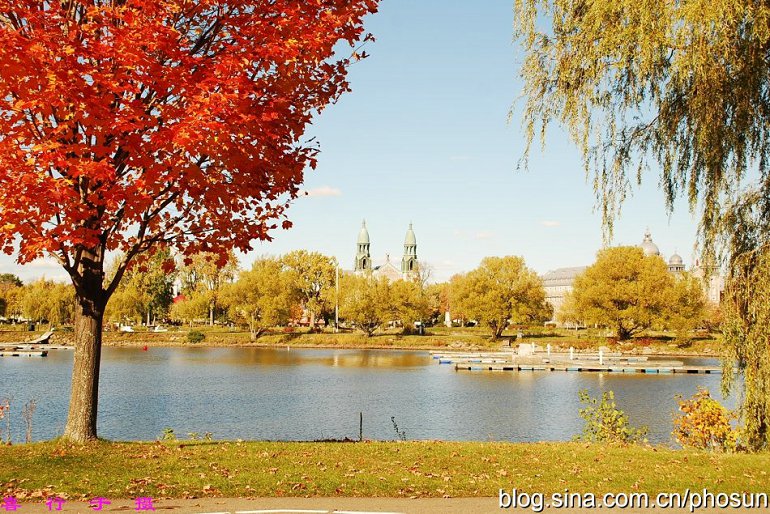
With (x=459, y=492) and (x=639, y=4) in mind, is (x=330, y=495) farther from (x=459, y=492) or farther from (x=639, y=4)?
(x=639, y=4)

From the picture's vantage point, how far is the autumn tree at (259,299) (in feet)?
247

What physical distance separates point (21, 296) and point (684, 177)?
9387cm

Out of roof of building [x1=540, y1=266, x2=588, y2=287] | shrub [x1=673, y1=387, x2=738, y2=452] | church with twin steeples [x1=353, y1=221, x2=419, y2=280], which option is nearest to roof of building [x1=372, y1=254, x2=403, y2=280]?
church with twin steeples [x1=353, y1=221, x2=419, y2=280]

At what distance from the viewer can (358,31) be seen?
10.8 meters

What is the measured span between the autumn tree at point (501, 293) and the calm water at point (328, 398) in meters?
18.7

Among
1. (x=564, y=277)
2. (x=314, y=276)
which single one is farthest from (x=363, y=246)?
(x=314, y=276)

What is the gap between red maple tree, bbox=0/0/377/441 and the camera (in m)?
8.89

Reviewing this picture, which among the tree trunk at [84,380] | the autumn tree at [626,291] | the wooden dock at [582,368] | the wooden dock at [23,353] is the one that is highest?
the autumn tree at [626,291]

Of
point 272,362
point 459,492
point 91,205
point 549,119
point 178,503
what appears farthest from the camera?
point 272,362

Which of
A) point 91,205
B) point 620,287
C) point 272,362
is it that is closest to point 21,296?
point 272,362

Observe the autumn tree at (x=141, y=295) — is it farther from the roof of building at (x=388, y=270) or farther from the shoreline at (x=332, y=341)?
the roof of building at (x=388, y=270)

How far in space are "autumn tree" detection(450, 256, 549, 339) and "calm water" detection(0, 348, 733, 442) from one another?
18685 mm

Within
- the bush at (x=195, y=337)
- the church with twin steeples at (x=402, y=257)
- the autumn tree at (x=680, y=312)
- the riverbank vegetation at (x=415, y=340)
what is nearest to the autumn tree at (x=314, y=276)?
the riverbank vegetation at (x=415, y=340)

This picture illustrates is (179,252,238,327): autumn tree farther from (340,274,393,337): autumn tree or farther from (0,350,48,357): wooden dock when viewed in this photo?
(0,350,48,357): wooden dock
